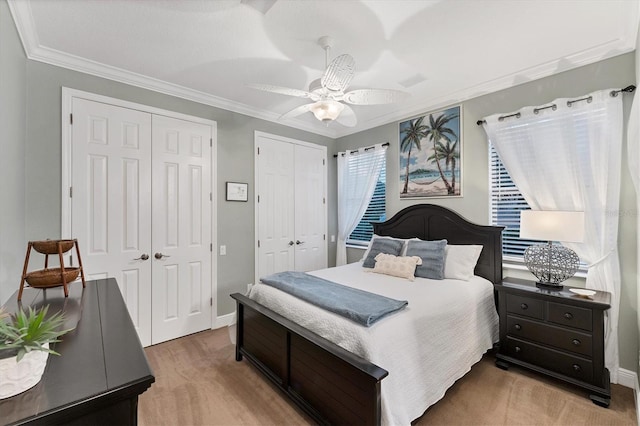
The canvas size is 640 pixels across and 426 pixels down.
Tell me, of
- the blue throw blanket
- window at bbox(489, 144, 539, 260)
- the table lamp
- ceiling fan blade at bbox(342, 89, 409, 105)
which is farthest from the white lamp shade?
ceiling fan blade at bbox(342, 89, 409, 105)

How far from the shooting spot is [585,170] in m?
2.43

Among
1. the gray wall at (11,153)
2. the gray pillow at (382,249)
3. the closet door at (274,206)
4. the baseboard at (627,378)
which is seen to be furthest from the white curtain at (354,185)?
the gray wall at (11,153)

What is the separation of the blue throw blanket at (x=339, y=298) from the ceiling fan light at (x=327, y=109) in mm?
1435

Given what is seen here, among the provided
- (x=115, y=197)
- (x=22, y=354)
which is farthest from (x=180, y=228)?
(x=22, y=354)

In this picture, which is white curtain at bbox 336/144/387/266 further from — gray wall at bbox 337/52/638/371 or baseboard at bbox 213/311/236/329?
baseboard at bbox 213/311/236/329

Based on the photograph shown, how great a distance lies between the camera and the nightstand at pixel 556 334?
2088mm

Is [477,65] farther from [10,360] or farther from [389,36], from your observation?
[10,360]

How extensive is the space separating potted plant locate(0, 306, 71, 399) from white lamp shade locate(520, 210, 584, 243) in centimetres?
306

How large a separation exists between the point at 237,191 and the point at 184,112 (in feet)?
3.56

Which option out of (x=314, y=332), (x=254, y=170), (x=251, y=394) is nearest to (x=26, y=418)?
(x=314, y=332)

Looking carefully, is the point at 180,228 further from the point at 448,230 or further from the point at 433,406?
the point at 448,230

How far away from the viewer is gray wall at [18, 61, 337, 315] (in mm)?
2428

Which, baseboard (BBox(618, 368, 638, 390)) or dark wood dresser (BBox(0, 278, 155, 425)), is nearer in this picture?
dark wood dresser (BBox(0, 278, 155, 425))

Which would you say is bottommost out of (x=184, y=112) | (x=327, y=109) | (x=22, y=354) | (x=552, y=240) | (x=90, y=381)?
(x=90, y=381)
